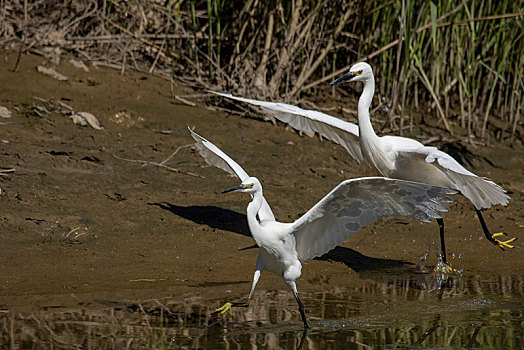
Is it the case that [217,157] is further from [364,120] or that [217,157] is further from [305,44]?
[305,44]

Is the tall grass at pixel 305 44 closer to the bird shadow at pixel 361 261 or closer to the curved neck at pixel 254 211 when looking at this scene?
the bird shadow at pixel 361 261

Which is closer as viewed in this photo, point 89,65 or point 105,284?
point 105,284

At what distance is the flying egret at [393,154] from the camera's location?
17.8 ft

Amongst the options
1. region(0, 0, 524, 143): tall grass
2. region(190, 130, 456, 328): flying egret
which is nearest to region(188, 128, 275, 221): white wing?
region(190, 130, 456, 328): flying egret

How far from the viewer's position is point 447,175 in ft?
18.5

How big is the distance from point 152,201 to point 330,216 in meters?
2.38

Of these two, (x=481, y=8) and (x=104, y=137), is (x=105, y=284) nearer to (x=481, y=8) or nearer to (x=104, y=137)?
(x=104, y=137)

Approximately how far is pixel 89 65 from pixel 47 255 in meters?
3.93

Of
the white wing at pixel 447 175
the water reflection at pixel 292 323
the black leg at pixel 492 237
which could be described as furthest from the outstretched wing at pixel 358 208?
the black leg at pixel 492 237

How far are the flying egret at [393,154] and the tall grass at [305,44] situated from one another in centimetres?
191

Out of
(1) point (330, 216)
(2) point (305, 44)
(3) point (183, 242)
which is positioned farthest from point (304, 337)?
(2) point (305, 44)

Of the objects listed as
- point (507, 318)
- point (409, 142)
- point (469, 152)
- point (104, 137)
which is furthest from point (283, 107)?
point (469, 152)

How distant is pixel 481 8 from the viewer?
8750 mm

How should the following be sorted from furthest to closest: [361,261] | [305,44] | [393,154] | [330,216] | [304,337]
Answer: [305,44], [361,261], [393,154], [330,216], [304,337]
